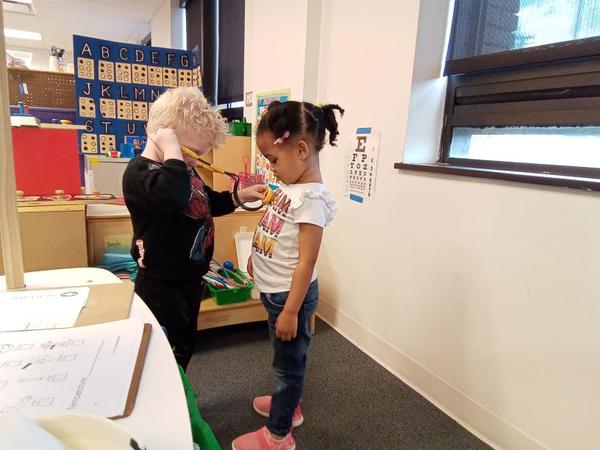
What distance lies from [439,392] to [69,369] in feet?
4.61

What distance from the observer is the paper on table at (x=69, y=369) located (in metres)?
0.46

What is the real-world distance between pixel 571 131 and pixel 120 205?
1778 mm

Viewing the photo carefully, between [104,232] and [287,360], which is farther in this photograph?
[104,232]

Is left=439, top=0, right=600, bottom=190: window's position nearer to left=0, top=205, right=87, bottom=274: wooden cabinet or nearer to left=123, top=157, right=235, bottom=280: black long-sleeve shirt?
left=123, top=157, right=235, bottom=280: black long-sleeve shirt

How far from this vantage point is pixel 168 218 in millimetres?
1061

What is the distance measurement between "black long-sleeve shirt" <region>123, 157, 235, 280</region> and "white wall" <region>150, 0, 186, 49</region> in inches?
163

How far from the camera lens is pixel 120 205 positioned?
179 cm

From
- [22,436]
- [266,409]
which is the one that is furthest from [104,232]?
[22,436]

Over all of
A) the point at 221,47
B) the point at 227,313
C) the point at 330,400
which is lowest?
the point at 330,400

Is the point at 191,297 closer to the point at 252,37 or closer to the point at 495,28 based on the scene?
the point at 495,28

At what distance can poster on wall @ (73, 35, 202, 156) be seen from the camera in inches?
115

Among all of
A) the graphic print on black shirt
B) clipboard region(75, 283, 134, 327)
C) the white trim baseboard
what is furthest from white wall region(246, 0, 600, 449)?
clipboard region(75, 283, 134, 327)

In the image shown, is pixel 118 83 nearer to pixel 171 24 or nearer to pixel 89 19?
pixel 171 24

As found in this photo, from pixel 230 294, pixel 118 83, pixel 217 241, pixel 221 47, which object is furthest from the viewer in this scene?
pixel 221 47
